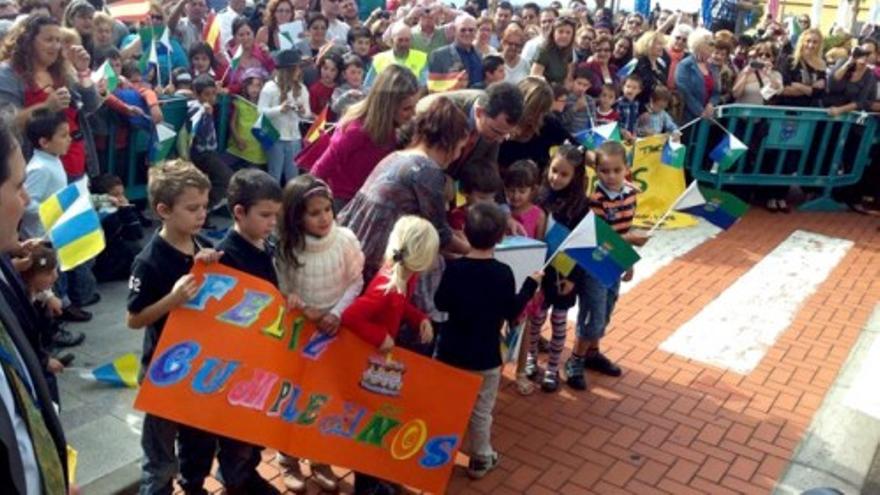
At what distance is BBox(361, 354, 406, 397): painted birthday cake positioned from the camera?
3.78m

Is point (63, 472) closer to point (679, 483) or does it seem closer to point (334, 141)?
point (334, 141)

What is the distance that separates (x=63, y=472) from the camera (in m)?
2.11

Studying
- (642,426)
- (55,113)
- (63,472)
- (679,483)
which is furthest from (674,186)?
(63,472)

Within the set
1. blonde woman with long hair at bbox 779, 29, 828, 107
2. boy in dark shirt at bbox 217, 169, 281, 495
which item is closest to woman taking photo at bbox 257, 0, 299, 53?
boy in dark shirt at bbox 217, 169, 281, 495

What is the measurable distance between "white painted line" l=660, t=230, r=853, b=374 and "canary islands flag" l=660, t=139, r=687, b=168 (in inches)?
54.0

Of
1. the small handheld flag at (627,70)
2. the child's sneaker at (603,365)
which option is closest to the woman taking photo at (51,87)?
the child's sneaker at (603,365)

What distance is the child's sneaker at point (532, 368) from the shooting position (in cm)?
551

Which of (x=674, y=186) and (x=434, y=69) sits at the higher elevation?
(x=434, y=69)

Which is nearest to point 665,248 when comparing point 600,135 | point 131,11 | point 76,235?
point 600,135

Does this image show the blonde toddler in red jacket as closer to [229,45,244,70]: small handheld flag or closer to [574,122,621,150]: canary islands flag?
[574,122,621,150]: canary islands flag

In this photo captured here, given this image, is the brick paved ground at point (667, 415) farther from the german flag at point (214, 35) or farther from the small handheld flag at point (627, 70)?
the german flag at point (214, 35)

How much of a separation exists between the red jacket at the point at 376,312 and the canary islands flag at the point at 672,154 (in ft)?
18.8

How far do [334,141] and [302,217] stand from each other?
2.98ft

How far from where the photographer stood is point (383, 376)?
150 inches
